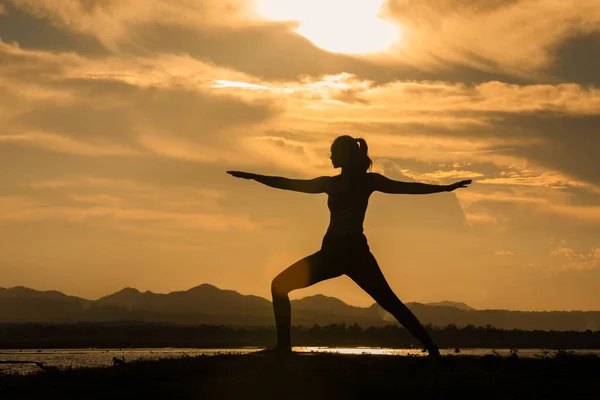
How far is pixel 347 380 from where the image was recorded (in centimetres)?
1337

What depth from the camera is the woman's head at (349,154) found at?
614 inches

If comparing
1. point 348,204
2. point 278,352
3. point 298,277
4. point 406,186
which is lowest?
point 278,352

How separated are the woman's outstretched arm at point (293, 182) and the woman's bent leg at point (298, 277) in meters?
1.23

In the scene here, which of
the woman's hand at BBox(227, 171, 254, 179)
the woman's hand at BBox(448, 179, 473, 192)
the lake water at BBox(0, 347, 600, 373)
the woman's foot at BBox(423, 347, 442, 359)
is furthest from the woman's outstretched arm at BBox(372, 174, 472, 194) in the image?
the lake water at BBox(0, 347, 600, 373)

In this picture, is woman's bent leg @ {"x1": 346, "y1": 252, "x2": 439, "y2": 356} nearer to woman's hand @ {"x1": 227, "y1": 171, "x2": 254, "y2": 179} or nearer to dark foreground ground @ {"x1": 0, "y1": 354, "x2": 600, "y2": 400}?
dark foreground ground @ {"x1": 0, "y1": 354, "x2": 600, "y2": 400}

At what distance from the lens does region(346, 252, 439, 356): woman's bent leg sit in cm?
1524

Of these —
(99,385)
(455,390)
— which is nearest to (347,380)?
(455,390)

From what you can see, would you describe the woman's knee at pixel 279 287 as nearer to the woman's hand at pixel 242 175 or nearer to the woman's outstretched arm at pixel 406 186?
the woman's hand at pixel 242 175

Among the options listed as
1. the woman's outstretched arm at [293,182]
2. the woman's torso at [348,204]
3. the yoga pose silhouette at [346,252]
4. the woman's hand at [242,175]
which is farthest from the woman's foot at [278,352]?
the woman's hand at [242,175]

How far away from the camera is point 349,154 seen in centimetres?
1556

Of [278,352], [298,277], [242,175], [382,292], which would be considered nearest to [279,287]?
[298,277]

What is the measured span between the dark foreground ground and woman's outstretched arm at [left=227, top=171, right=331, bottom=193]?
3.02 metres

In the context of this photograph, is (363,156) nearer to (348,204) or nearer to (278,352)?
(348,204)

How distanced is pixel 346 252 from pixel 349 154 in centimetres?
179
